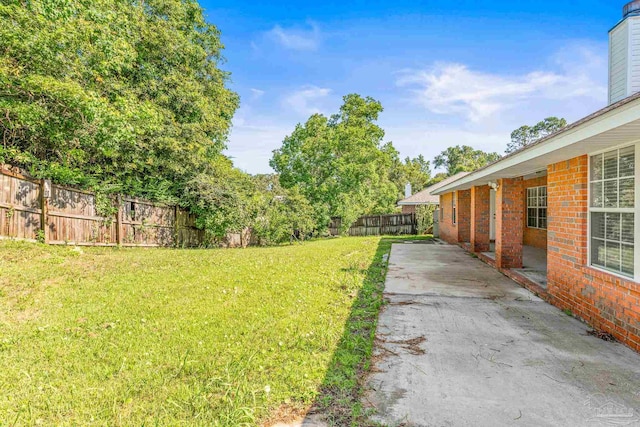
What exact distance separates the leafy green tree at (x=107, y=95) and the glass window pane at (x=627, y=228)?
397 inches

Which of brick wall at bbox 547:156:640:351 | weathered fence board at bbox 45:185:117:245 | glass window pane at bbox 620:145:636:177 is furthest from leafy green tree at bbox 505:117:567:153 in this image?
weathered fence board at bbox 45:185:117:245

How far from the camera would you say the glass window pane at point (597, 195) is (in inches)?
179

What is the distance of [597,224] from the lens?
4.65 m

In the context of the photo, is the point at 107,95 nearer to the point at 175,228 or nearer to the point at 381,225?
the point at 175,228

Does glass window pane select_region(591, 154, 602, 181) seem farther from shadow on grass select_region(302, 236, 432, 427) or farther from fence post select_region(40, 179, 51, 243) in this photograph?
fence post select_region(40, 179, 51, 243)

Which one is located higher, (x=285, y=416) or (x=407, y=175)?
(x=407, y=175)

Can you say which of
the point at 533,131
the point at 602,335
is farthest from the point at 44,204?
the point at 533,131

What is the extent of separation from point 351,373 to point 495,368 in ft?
4.34

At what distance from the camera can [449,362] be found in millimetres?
3395

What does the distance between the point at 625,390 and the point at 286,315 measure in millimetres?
3523

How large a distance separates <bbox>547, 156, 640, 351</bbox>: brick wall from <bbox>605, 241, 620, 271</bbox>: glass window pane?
138 mm

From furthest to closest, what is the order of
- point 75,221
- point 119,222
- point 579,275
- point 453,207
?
point 453,207
point 119,222
point 75,221
point 579,275

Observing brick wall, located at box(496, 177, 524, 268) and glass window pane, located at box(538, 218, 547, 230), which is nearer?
brick wall, located at box(496, 177, 524, 268)

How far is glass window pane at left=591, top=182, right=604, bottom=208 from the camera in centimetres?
455
